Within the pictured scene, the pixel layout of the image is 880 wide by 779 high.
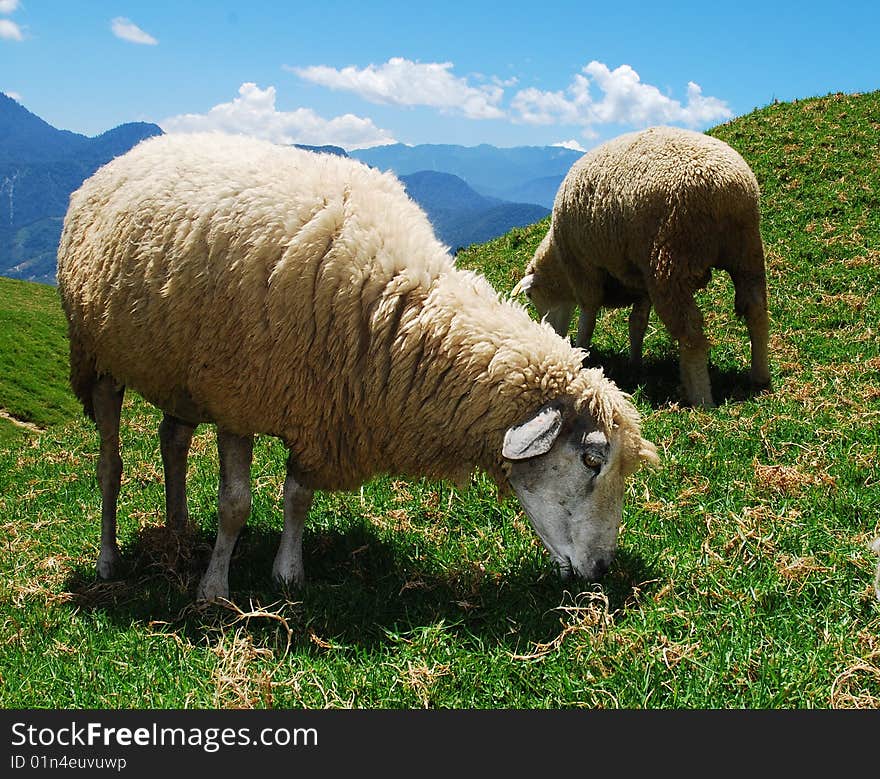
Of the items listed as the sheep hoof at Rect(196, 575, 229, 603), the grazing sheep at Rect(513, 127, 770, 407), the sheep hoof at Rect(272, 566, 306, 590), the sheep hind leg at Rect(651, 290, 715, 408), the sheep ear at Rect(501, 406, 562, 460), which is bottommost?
the sheep hoof at Rect(196, 575, 229, 603)

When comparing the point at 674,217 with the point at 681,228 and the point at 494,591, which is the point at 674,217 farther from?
the point at 494,591

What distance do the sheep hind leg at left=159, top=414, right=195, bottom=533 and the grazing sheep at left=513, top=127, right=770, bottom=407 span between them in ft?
11.6

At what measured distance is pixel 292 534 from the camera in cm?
428

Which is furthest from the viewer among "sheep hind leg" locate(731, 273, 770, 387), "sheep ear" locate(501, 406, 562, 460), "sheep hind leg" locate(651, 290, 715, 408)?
"sheep hind leg" locate(731, 273, 770, 387)

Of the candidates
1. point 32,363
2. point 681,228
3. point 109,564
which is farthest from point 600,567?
point 32,363

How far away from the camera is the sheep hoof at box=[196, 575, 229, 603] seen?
4121mm

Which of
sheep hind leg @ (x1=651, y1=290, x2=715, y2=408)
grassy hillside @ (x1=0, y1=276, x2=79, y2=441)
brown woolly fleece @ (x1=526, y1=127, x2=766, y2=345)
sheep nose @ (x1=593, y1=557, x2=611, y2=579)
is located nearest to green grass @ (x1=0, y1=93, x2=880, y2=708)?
sheep nose @ (x1=593, y1=557, x2=611, y2=579)

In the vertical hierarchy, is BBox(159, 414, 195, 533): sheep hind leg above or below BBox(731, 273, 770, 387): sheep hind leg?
below

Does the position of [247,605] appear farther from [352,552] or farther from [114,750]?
[114,750]

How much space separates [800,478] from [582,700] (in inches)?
106

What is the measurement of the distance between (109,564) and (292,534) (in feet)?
4.55

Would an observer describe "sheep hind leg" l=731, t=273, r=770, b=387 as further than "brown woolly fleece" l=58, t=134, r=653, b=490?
Yes

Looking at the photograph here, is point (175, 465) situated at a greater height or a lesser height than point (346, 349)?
lesser

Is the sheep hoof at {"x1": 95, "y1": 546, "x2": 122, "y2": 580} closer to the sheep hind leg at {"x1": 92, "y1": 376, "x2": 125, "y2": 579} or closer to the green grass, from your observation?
the sheep hind leg at {"x1": 92, "y1": 376, "x2": 125, "y2": 579}
